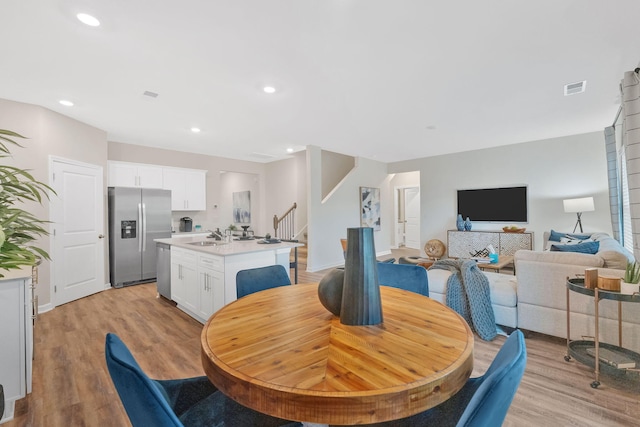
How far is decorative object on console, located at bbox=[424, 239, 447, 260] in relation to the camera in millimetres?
6617

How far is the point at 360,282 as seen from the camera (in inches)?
43.8

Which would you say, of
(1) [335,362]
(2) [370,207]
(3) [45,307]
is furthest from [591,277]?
(3) [45,307]

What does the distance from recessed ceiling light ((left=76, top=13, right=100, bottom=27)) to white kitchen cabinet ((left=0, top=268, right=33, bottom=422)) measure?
175 centimetres

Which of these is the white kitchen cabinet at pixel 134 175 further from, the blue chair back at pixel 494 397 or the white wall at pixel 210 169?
the blue chair back at pixel 494 397

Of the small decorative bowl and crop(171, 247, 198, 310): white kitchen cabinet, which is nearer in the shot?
crop(171, 247, 198, 310): white kitchen cabinet

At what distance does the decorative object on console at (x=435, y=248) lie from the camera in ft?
21.7

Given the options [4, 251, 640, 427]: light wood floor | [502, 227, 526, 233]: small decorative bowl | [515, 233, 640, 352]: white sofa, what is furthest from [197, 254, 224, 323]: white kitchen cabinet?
[502, 227, 526, 233]: small decorative bowl

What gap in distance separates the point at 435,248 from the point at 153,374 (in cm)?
601

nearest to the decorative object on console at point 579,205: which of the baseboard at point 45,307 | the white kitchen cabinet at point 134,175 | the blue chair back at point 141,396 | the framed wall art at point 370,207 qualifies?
the framed wall art at point 370,207

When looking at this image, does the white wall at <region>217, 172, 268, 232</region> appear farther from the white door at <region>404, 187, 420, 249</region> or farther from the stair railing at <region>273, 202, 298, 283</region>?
the white door at <region>404, 187, 420, 249</region>

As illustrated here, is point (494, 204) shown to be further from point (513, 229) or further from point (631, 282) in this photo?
point (631, 282)

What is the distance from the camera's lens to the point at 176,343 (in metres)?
2.66

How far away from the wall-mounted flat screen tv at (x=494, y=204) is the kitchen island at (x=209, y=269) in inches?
186

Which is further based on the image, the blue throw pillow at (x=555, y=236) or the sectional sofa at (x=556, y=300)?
the blue throw pillow at (x=555, y=236)
